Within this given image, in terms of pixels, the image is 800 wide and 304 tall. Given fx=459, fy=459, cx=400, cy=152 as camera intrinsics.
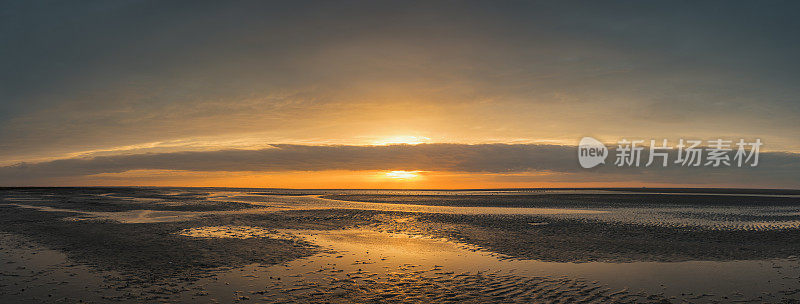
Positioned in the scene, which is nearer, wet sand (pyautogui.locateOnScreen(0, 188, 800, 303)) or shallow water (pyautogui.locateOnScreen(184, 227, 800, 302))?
wet sand (pyautogui.locateOnScreen(0, 188, 800, 303))

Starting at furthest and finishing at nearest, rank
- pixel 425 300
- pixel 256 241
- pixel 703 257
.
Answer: pixel 256 241 → pixel 703 257 → pixel 425 300

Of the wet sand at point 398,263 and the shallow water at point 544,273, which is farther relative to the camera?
the shallow water at point 544,273

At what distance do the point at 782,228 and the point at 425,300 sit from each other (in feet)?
104

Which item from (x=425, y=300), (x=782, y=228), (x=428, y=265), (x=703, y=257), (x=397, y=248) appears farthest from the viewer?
(x=782, y=228)

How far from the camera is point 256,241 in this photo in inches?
974

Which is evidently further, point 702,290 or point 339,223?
point 339,223

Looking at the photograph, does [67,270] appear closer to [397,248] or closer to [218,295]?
[218,295]

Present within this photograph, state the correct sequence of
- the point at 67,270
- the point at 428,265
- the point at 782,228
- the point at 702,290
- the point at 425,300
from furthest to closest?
the point at 782,228, the point at 428,265, the point at 67,270, the point at 702,290, the point at 425,300

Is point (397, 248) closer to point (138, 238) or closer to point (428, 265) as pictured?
point (428, 265)

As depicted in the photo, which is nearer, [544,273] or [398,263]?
[544,273]

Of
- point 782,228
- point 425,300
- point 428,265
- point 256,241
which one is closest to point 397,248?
point 428,265

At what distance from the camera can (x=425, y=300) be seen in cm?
1290

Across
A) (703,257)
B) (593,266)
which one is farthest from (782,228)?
(593,266)

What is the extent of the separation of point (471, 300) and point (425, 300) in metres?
1.30
